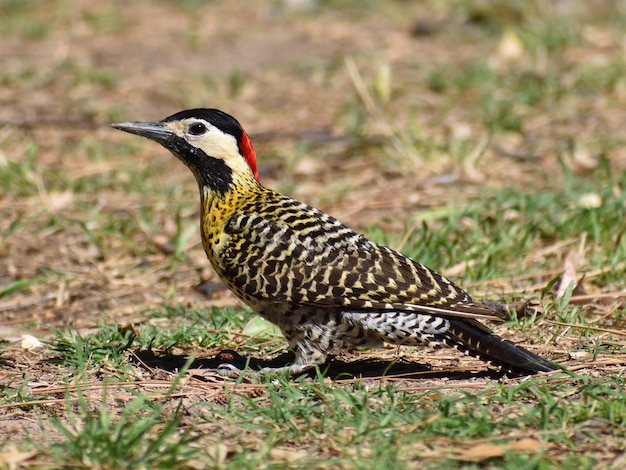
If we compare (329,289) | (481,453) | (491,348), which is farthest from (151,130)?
(481,453)

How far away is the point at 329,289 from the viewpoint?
4.64 m

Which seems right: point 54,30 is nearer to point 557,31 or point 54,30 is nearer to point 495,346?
point 557,31

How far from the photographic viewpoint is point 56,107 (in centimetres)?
1066

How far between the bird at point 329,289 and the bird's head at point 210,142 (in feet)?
0.32

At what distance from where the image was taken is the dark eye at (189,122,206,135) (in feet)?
17.5

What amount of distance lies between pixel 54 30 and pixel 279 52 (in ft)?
9.77

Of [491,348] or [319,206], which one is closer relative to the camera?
[491,348]

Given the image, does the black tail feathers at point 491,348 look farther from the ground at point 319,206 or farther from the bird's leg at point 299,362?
the bird's leg at point 299,362

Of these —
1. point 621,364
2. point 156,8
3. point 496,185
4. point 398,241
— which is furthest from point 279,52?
point 621,364

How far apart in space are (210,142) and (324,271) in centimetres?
108

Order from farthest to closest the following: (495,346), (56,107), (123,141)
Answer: (56,107) → (123,141) → (495,346)

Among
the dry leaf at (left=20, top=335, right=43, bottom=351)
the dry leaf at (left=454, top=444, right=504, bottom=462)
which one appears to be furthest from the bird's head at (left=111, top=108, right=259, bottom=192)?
the dry leaf at (left=454, top=444, right=504, bottom=462)

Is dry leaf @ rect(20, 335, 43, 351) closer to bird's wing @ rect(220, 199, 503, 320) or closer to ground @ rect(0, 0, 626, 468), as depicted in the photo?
ground @ rect(0, 0, 626, 468)

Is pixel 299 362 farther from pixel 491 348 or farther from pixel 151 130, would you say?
pixel 151 130
